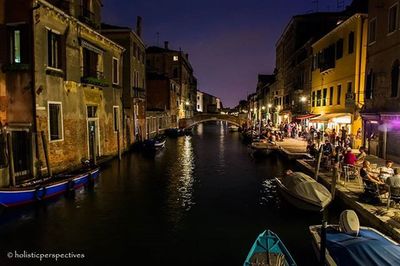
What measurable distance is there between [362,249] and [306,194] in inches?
202

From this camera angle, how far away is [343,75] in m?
22.0

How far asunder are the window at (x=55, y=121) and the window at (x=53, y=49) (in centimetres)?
198

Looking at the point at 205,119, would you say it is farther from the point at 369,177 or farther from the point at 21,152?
the point at 369,177

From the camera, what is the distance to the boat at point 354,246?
21.1 ft

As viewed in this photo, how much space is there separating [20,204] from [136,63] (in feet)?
70.2

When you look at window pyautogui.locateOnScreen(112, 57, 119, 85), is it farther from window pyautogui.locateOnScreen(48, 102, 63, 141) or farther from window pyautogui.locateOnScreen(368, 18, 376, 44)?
Answer: window pyautogui.locateOnScreen(368, 18, 376, 44)

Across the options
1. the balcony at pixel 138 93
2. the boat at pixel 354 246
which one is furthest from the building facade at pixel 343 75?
the balcony at pixel 138 93

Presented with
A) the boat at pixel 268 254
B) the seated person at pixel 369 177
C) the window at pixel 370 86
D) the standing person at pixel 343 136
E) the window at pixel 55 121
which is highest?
the window at pixel 370 86

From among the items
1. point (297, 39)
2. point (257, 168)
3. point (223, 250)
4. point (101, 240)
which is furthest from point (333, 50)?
point (101, 240)

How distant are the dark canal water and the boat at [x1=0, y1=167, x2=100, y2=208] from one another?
0.39 metres

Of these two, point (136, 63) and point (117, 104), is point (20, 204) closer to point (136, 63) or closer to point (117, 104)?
point (117, 104)

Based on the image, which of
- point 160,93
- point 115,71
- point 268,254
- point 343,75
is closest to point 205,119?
point 160,93

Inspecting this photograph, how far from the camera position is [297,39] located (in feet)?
127

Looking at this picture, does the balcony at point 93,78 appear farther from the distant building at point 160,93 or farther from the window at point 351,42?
the distant building at point 160,93
